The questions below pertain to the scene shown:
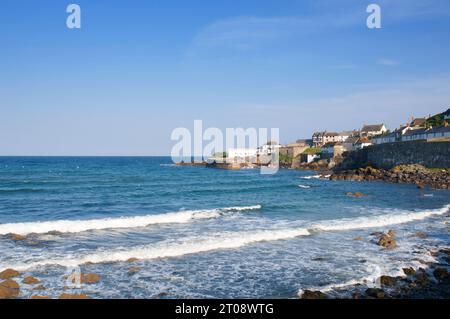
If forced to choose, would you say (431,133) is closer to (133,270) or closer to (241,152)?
(133,270)

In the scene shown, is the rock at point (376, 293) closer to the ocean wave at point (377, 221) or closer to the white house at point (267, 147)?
the ocean wave at point (377, 221)

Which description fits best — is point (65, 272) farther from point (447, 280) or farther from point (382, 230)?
point (382, 230)

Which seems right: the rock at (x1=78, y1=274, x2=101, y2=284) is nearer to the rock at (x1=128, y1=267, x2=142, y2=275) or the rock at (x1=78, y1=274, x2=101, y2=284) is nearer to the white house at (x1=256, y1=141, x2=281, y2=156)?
the rock at (x1=128, y1=267, x2=142, y2=275)

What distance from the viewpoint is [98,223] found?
24.6 metres

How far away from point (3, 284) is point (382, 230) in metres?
19.9

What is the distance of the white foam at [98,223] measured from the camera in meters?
22.6

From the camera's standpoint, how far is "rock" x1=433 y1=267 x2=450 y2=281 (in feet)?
44.9

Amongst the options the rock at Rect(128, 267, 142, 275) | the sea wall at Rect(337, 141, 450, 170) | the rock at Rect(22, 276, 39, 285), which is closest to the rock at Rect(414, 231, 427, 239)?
the rock at Rect(128, 267, 142, 275)

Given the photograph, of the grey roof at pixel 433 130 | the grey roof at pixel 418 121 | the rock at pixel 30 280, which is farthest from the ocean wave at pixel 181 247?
the grey roof at pixel 418 121

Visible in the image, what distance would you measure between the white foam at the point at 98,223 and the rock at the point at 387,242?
503 inches

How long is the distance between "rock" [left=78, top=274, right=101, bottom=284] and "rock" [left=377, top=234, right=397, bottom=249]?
13.4 meters

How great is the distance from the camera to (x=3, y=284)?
497 inches
